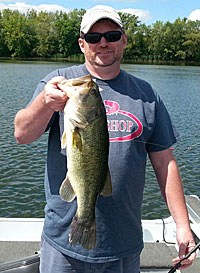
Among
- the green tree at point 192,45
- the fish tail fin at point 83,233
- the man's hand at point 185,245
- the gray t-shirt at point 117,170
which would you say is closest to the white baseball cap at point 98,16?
the gray t-shirt at point 117,170

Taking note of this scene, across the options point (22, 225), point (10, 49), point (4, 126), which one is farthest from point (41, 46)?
point (22, 225)

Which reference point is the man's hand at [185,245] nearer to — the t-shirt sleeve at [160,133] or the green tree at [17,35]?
the t-shirt sleeve at [160,133]

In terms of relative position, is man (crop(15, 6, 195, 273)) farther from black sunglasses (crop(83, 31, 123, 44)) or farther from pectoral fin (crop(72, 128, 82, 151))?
pectoral fin (crop(72, 128, 82, 151))

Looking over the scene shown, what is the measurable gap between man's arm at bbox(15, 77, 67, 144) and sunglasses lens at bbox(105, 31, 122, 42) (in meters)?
0.63

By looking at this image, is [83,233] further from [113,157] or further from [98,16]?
[98,16]

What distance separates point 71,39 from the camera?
268 ft

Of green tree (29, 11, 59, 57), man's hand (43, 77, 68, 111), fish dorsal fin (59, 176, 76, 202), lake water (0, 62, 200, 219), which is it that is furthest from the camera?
green tree (29, 11, 59, 57)

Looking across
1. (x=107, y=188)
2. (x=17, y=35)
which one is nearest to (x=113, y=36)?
(x=107, y=188)

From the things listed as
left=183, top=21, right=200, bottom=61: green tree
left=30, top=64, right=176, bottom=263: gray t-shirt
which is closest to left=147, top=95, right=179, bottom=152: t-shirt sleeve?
left=30, top=64, right=176, bottom=263: gray t-shirt

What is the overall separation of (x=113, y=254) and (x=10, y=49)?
82141mm

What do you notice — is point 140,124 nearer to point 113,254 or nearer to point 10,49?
point 113,254

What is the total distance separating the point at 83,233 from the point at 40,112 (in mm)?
797

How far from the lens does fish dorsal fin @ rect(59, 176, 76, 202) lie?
2102 mm

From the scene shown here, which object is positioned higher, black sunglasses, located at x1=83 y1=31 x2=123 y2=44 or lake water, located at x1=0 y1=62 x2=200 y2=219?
black sunglasses, located at x1=83 y1=31 x2=123 y2=44
